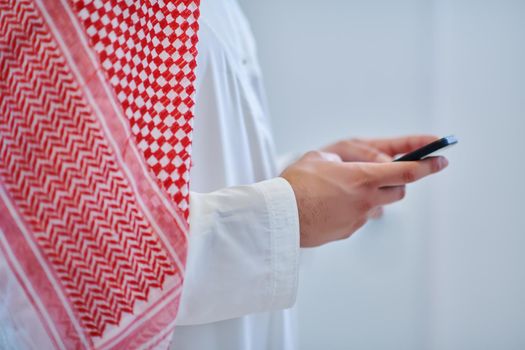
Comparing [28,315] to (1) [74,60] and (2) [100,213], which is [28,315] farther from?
(1) [74,60]

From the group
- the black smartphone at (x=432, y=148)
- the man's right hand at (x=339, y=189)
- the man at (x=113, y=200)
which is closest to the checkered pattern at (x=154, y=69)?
the man at (x=113, y=200)

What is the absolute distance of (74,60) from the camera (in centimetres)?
41

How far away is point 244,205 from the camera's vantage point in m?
0.47

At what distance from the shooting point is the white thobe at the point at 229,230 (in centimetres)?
45

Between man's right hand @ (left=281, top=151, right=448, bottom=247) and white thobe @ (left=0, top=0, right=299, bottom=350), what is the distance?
3cm

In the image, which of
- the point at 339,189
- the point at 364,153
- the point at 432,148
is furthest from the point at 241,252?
the point at 364,153

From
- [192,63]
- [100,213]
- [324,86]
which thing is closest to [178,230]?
[100,213]

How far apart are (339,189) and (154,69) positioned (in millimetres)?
242

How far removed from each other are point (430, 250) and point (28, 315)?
91 cm

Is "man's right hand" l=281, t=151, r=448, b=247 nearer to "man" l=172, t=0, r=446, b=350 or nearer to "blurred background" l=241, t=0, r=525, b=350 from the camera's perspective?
"man" l=172, t=0, r=446, b=350

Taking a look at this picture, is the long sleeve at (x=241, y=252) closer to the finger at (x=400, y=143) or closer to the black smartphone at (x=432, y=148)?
the black smartphone at (x=432, y=148)

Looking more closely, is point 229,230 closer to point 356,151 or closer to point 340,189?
point 340,189

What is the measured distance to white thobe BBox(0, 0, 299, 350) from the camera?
45 cm

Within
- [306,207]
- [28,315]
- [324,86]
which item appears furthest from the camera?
[324,86]
